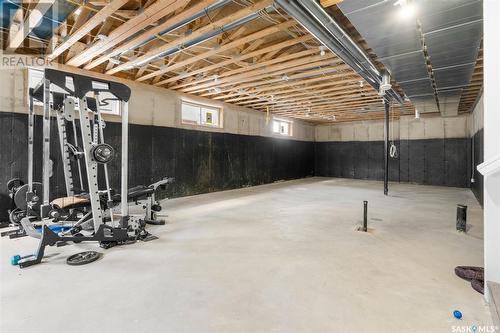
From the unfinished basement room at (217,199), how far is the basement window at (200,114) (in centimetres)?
8

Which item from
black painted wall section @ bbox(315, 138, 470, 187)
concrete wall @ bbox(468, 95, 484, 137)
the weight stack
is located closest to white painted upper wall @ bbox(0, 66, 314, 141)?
black painted wall section @ bbox(315, 138, 470, 187)

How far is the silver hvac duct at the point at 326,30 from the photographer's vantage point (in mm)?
2523

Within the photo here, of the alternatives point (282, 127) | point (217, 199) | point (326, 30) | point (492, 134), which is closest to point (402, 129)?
point (282, 127)

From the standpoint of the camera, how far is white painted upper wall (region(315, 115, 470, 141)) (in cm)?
926

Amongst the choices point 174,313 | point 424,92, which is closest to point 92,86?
point 174,313

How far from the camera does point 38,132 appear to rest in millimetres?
4359

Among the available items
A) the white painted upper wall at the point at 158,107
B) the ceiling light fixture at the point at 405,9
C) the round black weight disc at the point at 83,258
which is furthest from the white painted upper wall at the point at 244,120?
the ceiling light fixture at the point at 405,9

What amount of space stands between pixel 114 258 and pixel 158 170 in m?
3.70

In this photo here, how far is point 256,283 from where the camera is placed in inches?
85.3

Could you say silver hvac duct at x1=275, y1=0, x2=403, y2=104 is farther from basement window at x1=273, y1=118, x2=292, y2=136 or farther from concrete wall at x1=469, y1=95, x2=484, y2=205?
basement window at x1=273, y1=118, x2=292, y2=136

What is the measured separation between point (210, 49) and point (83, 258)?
3.45 metres

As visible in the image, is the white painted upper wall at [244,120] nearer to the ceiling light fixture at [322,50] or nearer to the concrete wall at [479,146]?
the concrete wall at [479,146]

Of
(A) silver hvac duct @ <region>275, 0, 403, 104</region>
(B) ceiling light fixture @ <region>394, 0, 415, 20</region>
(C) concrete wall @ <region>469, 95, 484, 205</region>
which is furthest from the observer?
(C) concrete wall @ <region>469, 95, 484, 205</region>

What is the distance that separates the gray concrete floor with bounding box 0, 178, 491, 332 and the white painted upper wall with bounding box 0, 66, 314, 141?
8.62ft
